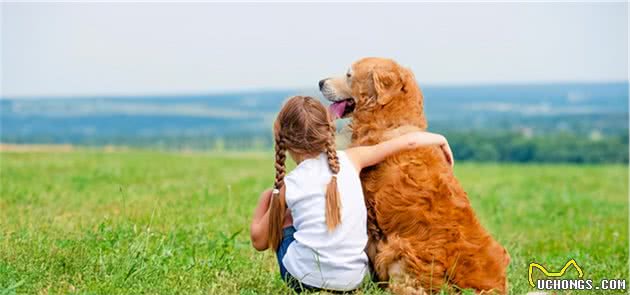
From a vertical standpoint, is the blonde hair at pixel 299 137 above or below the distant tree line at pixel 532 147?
above

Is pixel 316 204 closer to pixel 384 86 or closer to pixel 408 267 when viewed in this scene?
pixel 408 267

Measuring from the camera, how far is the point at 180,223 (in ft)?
22.3

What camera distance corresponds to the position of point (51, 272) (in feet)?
16.2

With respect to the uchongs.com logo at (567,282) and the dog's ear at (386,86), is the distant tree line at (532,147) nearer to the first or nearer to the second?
the uchongs.com logo at (567,282)

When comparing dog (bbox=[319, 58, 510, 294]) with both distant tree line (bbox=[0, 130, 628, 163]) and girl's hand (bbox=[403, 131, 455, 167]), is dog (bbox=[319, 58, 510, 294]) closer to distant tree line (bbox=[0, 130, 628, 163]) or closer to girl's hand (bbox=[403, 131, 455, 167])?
girl's hand (bbox=[403, 131, 455, 167])

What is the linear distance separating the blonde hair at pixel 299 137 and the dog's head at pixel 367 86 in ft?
1.25

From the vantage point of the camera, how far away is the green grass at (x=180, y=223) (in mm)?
4961

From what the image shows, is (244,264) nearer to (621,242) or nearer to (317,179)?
(317,179)

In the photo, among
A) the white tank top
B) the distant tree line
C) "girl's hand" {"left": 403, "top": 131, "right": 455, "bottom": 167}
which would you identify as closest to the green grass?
the white tank top

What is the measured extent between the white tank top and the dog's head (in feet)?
1.53

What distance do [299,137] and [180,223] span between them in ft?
7.65

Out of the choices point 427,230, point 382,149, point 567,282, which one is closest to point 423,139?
point 382,149

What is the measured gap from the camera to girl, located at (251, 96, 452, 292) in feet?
15.5

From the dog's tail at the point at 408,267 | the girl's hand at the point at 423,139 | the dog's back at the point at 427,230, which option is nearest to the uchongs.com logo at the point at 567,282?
the dog's back at the point at 427,230
